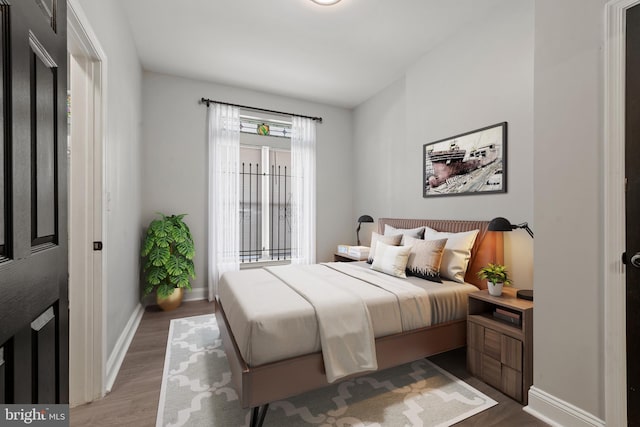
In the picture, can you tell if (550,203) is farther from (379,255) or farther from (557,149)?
(379,255)

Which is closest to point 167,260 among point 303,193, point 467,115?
point 303,193

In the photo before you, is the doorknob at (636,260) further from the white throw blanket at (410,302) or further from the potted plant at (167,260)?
the potted plant at (167,260)

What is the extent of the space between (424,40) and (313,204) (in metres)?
2.60

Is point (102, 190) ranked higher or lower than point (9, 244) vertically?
higher

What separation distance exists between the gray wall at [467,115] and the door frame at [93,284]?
2752 millimetres

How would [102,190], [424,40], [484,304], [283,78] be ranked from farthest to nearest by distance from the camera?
[283,78], [424,40], [484,304], [102,190]

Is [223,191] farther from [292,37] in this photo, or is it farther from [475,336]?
[475,336]

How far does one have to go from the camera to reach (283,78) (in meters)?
3.93

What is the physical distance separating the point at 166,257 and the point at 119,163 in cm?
133

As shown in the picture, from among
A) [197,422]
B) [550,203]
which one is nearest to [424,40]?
[550,203]

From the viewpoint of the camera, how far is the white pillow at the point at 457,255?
250cm

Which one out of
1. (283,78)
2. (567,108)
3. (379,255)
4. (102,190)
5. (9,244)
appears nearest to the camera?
(9,244)

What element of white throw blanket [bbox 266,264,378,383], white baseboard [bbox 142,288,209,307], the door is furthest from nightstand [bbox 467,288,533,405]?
white baseboard [bbox 142,288,209,307]

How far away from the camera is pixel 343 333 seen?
5.74 ft
